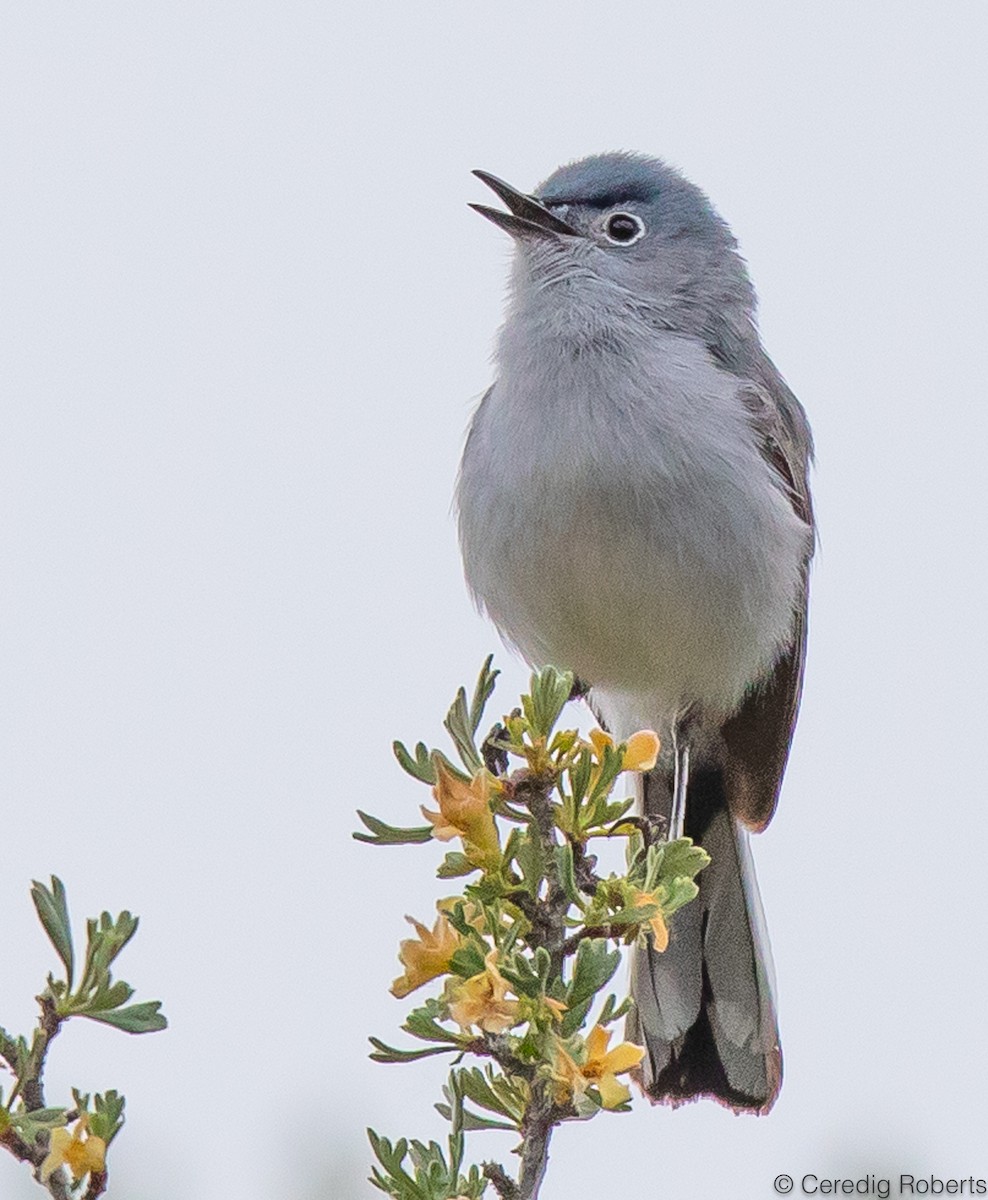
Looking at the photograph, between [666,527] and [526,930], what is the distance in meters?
2.43

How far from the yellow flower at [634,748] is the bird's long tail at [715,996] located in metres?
2.12

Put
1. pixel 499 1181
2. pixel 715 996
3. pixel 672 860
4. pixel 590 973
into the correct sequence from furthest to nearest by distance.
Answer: pixel 715 996 < pixel 672 860 < pixel 590 973 < pixel 499 1181

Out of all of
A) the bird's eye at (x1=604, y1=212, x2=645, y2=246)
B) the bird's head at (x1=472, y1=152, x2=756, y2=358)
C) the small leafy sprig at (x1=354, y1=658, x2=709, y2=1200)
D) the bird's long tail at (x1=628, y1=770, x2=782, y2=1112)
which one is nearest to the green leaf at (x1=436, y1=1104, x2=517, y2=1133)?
the small leafy sprig at (x1=354, y1=658, x2=709, y2=1200)

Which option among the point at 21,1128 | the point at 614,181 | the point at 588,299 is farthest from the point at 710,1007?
the point at 21,1128

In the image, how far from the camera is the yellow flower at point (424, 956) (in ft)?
6.07

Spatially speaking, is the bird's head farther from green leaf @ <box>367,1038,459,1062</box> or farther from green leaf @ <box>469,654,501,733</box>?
green leaf @ <box>367,1038,459,1062</box>

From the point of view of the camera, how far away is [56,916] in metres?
1.64

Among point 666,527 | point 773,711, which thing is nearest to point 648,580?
point 666,527

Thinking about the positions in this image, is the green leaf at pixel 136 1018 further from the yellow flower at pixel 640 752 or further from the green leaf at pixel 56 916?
the yellow flower at pixel 640 752

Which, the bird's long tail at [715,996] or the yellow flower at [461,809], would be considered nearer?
the yellow flower at [461,809]

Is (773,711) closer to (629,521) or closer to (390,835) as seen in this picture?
(629,521)

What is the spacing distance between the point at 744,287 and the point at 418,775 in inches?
141

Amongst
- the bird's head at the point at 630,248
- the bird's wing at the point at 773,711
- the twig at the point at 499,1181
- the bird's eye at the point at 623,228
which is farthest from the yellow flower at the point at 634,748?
the bird's eye at the point at 623,228

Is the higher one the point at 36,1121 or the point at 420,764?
the point at 420,764
